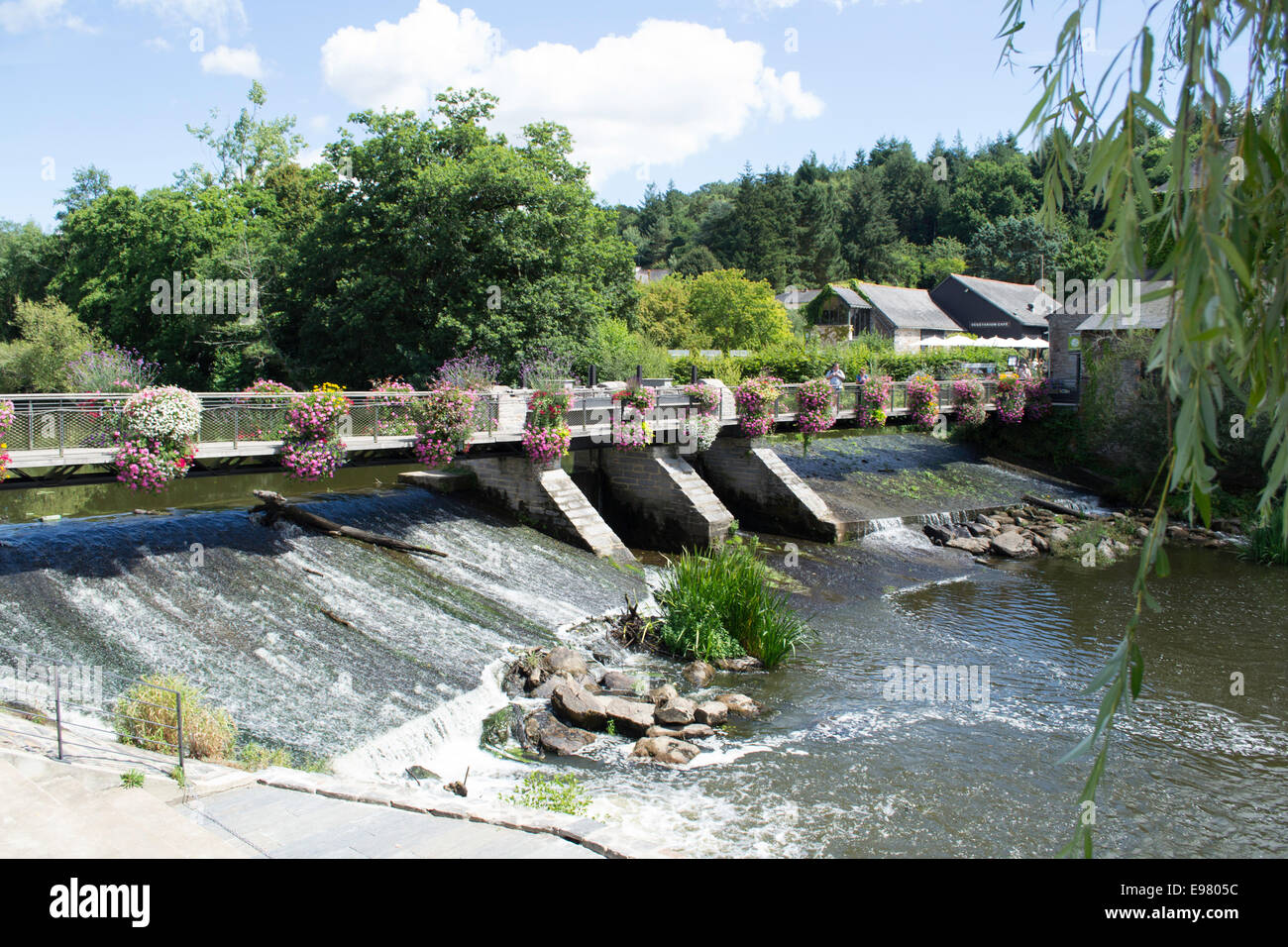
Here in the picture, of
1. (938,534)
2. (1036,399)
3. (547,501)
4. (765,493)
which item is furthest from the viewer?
(1036,399)

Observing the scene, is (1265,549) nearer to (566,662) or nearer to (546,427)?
(546,427)

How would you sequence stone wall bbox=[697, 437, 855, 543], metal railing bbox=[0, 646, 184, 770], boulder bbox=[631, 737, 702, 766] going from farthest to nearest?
stone wall bbox=[697, 437, 855, 543] → boulder bbox=[631, 737, 702, 766] → metal railing bbox=[0, 646, 184, 770]

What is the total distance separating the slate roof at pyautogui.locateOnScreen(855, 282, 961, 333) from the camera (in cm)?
5791

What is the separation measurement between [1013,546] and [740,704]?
12.4 meters

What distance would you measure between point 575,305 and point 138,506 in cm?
1534

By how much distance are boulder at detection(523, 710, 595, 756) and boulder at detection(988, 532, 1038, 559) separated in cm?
1393

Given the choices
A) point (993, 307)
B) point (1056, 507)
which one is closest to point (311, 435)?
point (1056, 507)

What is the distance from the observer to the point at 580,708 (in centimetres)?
1101

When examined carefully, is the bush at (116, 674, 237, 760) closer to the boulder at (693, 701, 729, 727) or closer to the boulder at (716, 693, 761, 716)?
the boulder at (693, 701, 729, 727)

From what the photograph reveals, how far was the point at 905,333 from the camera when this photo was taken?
5816 centimetres

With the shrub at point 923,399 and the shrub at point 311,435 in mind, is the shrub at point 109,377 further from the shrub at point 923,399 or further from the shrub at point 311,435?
the shrub at point 923,399

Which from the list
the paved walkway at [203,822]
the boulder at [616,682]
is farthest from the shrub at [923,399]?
the paved walkway at [203,822]

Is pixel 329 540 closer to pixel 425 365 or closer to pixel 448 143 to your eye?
pixel 425 365

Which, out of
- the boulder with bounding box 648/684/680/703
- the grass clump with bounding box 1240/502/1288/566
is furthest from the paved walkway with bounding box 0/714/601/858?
the grass clump with bounding box 1240/502/1288/566
